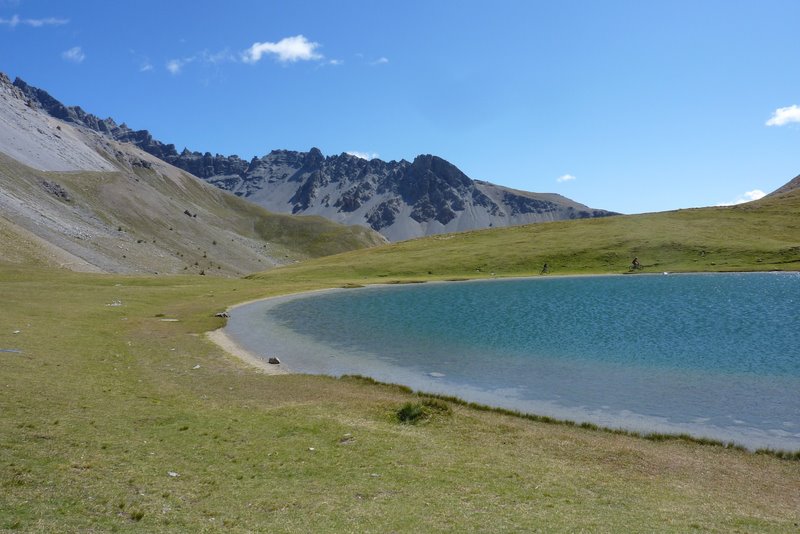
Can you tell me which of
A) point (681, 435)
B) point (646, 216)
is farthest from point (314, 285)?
point (646, 216)

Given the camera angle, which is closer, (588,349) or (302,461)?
(302,461)

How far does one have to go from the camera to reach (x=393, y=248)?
171 meters

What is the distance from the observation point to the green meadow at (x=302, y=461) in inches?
565

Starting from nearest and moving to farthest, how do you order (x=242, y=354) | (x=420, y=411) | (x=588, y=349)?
(x=420, y=411)
(x=242, y=354)
(x=588, y=349)

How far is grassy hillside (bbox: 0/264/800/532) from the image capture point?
46.9 ft

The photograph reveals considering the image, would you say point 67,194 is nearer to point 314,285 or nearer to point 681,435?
point 314,285

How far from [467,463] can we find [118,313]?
160 feet

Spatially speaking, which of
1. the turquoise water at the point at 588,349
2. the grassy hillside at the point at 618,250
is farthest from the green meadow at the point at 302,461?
the grassy hillside at the point at 618,250

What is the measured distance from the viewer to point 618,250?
13000cm

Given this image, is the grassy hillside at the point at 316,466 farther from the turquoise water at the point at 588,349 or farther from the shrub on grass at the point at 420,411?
the turquoise water at the point at 588,349

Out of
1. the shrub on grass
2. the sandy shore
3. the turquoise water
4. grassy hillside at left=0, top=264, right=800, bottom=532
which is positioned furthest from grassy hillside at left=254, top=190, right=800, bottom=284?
grassy hillside at left=0, top=264, right=800, bottom=532

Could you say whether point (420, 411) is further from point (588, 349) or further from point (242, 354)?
point (588, 349)

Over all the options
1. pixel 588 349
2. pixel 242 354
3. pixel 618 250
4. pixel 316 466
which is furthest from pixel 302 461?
pixel 618 250

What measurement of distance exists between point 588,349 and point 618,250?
97280 mm
